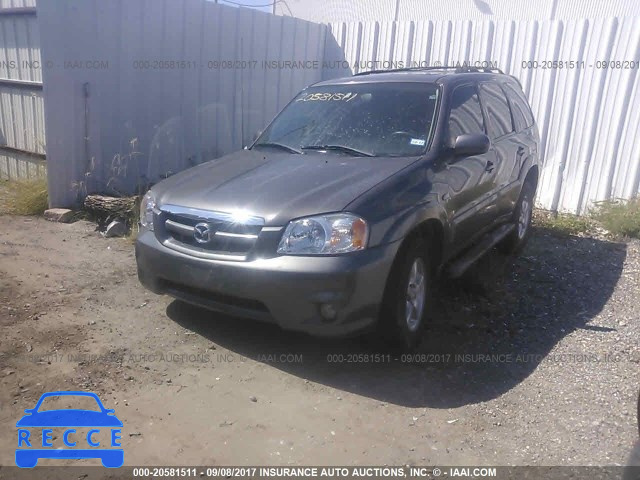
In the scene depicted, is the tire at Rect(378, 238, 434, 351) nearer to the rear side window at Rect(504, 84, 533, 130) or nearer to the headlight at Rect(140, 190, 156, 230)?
the headlight at Rect(140, 190, 156, 230)

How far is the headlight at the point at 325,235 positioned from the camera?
316 centimetres

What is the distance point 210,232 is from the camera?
11.1 ft

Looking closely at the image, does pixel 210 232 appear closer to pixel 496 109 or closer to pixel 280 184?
pixel 280 184

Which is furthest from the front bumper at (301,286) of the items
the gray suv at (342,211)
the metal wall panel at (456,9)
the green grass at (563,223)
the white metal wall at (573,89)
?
the metal wall panel at (456,9)

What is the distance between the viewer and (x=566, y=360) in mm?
3752

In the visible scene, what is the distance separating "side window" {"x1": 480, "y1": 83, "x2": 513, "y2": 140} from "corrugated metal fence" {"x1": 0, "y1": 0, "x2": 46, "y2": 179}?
5.39 metres

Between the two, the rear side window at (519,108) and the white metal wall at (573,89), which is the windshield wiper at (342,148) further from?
the white metal wall at (573,89)

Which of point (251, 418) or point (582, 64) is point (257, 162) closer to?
point (251, 418)

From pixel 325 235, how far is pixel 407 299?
79 centimetres

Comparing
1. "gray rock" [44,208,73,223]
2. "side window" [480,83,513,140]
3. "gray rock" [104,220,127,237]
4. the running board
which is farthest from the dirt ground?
"side window" [480,83,513,140]

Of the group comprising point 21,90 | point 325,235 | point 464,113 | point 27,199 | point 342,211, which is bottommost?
point 27,199

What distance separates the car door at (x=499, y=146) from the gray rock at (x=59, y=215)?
15.1ft

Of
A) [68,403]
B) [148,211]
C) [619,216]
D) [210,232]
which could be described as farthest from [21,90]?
[619,216]


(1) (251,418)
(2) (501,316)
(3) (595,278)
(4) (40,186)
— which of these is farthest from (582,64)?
(4) (40,186)
